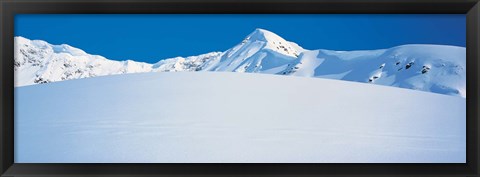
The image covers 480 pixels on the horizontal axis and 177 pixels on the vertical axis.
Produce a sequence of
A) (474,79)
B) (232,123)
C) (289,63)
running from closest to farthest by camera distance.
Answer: (474,79), (232,123), (289,63)

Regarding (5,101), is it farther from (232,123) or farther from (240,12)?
(240,12)

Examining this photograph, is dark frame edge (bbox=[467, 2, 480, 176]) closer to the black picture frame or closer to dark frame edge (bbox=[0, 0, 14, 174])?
the black picture frame

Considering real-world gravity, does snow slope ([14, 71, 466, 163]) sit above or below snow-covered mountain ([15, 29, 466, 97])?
below

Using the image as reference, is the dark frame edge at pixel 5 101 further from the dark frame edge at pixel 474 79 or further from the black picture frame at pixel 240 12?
the dark frame edge at pixel 474 79

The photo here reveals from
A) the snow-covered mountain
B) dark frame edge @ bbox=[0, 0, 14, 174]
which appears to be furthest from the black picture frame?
the snow-covered mountain

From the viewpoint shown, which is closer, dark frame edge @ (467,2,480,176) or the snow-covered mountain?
dark frame edge @ (467,2,480,176)

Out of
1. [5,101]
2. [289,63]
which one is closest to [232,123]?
[289,63]

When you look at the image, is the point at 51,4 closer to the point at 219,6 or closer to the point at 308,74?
the point at 219,6
